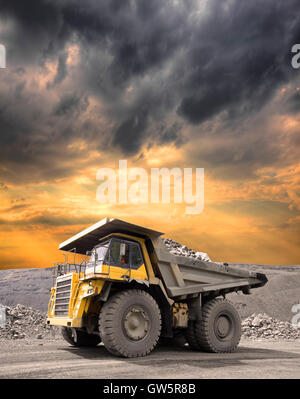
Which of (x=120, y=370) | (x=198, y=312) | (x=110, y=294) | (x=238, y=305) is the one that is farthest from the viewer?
(x=238, y=305)

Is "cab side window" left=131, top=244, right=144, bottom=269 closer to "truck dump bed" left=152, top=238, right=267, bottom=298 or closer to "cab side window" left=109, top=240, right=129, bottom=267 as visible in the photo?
"cab side window" left=109, top=240, right=129, bottom=267

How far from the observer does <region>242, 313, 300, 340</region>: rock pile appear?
1559 cm

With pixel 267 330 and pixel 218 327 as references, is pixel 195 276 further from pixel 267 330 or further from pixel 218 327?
pixel 267 330

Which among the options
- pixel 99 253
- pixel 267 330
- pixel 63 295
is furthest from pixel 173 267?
pixel 267 330

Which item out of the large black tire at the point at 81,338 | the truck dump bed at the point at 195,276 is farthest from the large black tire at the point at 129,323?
the large black tire at the point at 81,338

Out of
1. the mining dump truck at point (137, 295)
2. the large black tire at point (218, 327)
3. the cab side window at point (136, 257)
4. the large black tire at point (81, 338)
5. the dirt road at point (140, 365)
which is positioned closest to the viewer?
the dirt road at point (140, 365)

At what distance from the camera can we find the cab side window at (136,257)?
9.54 meters

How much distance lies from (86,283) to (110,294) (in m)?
0.64

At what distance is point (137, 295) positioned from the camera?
9.04 metres

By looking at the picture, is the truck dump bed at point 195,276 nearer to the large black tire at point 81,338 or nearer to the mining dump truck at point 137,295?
the mining dump truck at point 137,295

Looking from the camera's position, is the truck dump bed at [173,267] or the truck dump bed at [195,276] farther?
the truck dump bed at [195,276]

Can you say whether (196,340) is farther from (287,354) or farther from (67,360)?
(67,360)
